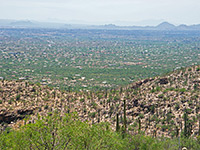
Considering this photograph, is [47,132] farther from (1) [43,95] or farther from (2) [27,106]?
(1) [43,95]

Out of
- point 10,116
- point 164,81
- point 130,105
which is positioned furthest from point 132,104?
point 10,116

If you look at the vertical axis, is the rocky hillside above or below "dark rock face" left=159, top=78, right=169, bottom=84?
below

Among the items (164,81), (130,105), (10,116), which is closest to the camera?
(10,116)

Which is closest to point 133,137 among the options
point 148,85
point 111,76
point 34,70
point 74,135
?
point 74,135

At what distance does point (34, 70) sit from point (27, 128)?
350ft

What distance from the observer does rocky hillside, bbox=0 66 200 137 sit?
3812 cm

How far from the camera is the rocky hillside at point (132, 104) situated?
3812 centimetres

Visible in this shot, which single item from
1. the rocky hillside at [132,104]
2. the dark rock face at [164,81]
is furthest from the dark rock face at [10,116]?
the dark rock face at [164,81]

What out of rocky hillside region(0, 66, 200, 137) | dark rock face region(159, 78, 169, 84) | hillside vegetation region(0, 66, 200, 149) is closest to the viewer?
hillside vegetation region(0, 66, 200, 149)

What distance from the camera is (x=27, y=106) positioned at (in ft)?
144

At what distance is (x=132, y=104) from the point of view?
4606cm

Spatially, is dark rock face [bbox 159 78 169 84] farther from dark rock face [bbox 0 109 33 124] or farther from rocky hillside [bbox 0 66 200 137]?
dark rock face [bbox 0 109 33 124]

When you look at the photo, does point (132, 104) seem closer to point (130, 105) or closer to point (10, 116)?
point (130, 105)

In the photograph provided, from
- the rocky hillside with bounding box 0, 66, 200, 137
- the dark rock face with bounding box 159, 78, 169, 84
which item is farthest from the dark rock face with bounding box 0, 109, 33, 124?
the dark rock face with bounding box 159, 78, 169, 84
